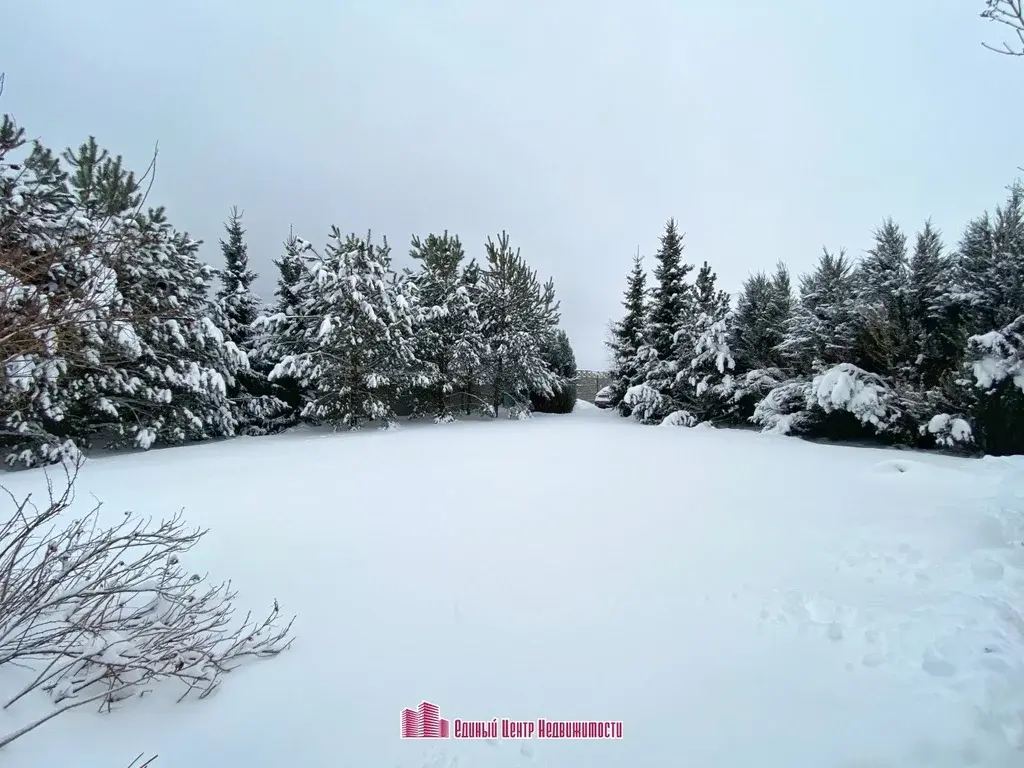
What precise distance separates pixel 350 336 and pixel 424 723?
1045cm

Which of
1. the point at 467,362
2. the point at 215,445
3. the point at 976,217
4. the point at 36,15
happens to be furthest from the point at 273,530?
the point at 976,217

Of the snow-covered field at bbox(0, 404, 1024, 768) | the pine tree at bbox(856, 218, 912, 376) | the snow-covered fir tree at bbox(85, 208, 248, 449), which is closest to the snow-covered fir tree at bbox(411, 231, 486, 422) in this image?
the snow-covered fir tree at bbox(85, 208, 248, 449)

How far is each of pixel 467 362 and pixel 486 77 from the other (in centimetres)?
1029

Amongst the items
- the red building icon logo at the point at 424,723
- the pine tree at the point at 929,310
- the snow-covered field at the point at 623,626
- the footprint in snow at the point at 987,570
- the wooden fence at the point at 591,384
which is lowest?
the red building icon logo at the point at 424,723

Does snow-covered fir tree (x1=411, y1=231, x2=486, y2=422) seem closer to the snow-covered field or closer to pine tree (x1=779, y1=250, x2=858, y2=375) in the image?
pine tree (x1=779, y1=250, x2=858, y2=375)

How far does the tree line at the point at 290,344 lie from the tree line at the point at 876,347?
5756mm

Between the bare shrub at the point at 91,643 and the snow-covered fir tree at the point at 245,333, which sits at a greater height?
the snow-covered fir tree at the point at 245,333

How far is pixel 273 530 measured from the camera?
3.38 m

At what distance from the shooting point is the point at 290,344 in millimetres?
12055

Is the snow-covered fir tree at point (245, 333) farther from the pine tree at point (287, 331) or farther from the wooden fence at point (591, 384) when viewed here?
the wooden fence at point (591, 384)

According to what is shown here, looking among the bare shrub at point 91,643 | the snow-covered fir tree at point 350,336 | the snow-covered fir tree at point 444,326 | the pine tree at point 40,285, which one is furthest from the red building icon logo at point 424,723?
the snow-covered fir tree at point 444,326

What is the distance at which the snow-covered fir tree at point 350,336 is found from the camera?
10883 mm

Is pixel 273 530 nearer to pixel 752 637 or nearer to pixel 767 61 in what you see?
pixel 752 637

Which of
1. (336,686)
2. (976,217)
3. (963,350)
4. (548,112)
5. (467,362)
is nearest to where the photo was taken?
(336,686)
